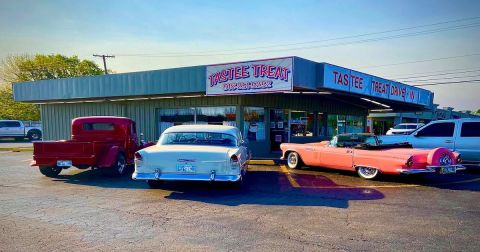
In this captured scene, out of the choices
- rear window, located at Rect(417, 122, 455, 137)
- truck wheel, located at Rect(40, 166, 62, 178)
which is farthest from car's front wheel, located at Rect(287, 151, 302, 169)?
truck wheel, located at Rect(40, 166, 62, 178)

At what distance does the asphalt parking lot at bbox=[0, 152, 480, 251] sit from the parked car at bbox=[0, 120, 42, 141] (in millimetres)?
27885

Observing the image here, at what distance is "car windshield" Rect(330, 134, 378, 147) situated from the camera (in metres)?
9.94

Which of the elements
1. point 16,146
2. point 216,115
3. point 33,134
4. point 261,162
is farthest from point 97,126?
point 33,134

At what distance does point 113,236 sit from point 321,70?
9.66 metres

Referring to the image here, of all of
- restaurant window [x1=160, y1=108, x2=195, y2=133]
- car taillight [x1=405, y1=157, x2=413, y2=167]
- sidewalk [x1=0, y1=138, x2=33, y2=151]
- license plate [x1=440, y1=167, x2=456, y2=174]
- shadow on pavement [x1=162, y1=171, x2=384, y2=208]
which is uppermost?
restaurant window [x1=160, y1=108, x2=195, y2=133]

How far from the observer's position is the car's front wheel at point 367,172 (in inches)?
351

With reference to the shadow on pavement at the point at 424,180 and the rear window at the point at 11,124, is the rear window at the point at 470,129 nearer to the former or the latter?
the shadow on pavement at the point at 424,180

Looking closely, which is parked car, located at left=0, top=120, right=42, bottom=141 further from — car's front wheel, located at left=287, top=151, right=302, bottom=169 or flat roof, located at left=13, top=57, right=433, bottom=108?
car's front wheel, located at left=287, top=151, right=302, bottom=169

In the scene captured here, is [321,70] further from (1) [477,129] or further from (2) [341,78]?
(1) [477,129]

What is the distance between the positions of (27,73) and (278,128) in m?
43.1

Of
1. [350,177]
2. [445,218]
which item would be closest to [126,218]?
[445,218]

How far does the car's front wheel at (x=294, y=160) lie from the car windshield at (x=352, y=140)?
4.54ft

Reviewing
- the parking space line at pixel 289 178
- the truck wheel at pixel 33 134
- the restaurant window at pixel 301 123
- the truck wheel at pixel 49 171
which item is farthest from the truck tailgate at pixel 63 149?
the truck wheel at pixel 33 134

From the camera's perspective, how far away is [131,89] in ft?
51.7
